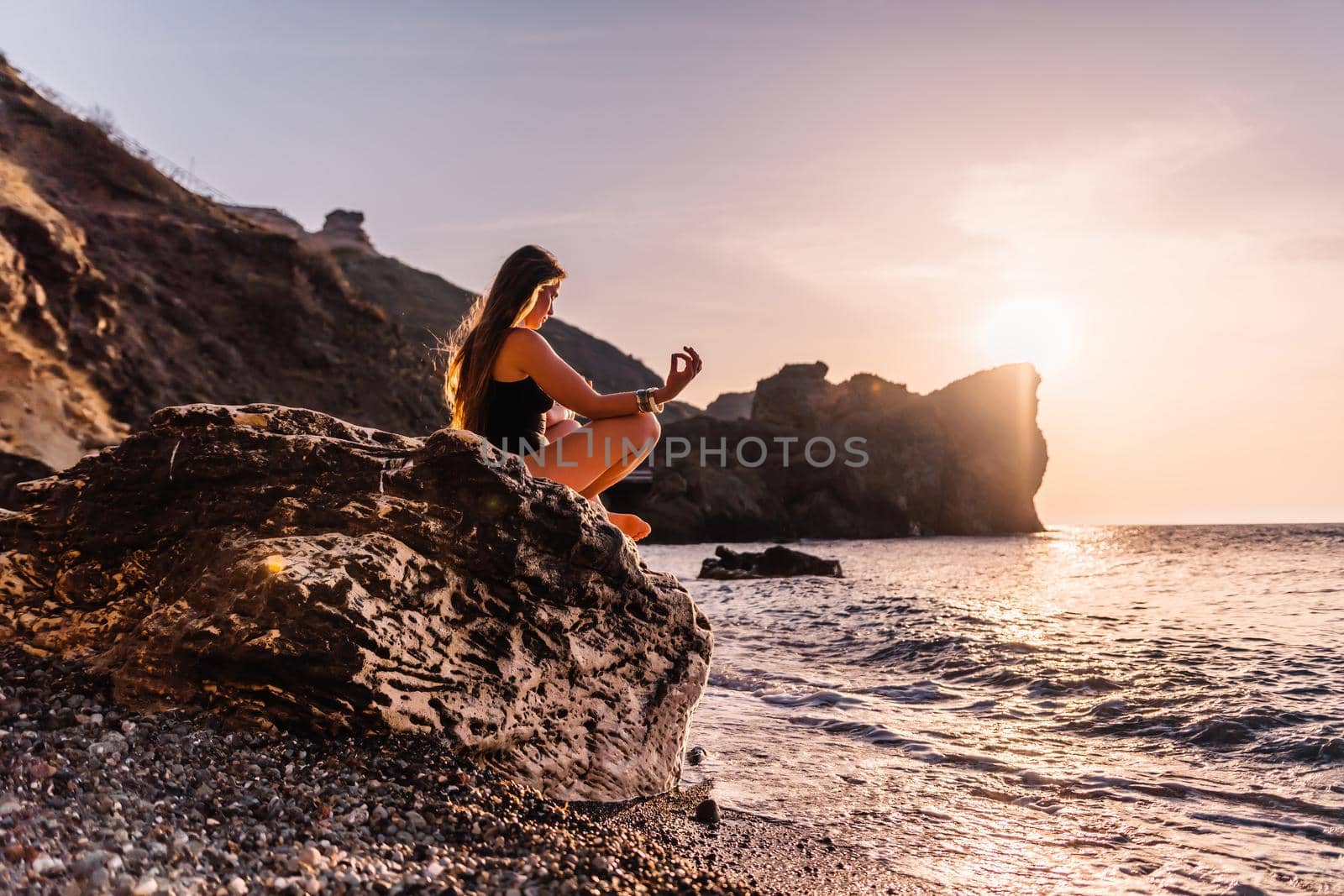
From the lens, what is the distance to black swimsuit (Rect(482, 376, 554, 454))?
15.7 ft

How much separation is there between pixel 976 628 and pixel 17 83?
35433 mm

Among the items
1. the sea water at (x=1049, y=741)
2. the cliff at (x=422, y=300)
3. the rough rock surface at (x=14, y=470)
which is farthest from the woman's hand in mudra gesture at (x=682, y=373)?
the cliff at (x=422, y=300)

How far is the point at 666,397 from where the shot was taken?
15.1 feet

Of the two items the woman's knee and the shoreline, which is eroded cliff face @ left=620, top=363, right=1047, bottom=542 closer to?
the woman's knee

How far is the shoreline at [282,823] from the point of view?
7.05ft

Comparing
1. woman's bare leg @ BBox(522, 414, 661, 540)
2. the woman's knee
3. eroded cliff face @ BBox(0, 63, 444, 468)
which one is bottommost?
woman's bare leg @ BBox(522, 414, 661, 540)

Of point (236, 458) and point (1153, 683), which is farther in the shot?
point (1153, 683)

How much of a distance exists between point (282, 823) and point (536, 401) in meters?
2.77

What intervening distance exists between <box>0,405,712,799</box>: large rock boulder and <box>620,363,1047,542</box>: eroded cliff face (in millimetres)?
41539

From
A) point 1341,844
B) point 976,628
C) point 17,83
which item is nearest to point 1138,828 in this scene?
point 1341,844

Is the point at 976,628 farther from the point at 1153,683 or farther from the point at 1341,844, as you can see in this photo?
the point at 1341,844

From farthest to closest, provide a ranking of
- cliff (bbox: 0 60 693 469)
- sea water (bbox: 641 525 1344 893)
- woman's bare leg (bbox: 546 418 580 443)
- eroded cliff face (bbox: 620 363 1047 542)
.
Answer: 1. eroded cliff face (bbox: 620 363 1047 542)
2. cliff (bbox: 0 60 693 469)
3. woman's bare leg (bbox: 546 418 580 443)
4. sea water (bbox: 641 525 1344 893)

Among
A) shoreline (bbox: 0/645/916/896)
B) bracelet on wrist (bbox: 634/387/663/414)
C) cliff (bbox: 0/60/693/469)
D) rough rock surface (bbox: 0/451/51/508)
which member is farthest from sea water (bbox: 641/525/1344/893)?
cliff (bbox: 0/60/693/469)

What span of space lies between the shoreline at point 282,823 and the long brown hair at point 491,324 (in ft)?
7.17
